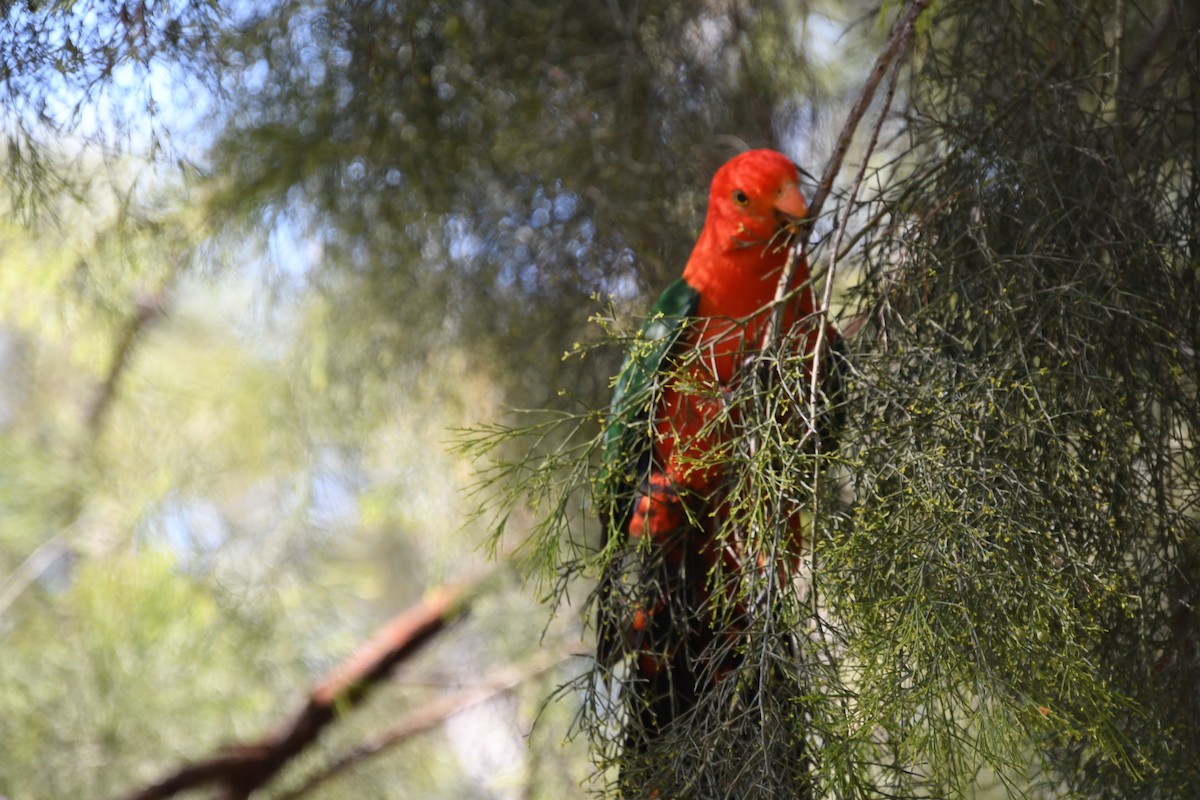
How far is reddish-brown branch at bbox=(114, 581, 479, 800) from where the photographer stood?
2297mm

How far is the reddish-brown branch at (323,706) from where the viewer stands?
2.30m

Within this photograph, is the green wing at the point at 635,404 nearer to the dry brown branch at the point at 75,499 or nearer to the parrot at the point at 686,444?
the parrot at the point at 686,444

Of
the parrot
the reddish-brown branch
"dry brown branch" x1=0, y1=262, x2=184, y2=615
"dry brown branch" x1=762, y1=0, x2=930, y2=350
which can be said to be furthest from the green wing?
"dry brown branch" x1=0, y1=262, x2=184, y2=615

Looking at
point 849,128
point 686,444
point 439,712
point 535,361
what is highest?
point 535,361

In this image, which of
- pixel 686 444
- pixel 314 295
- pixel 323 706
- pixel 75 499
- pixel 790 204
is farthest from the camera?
pixel 75 499

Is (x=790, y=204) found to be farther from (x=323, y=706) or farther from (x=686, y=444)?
(x=323, y=706)

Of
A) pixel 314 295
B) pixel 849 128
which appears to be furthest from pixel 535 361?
pixel 849 128

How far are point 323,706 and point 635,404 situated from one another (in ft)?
5.96

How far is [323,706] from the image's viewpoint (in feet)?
8.12

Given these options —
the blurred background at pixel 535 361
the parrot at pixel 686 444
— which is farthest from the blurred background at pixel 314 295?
the parrot at pixel 686 444

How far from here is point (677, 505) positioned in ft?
3.25

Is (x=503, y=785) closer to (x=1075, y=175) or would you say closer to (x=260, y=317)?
(x=260, y=317)

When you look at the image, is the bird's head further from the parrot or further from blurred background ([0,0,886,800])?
blurred background ([0,0,886,800])

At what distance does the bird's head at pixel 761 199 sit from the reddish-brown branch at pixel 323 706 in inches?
60.6
